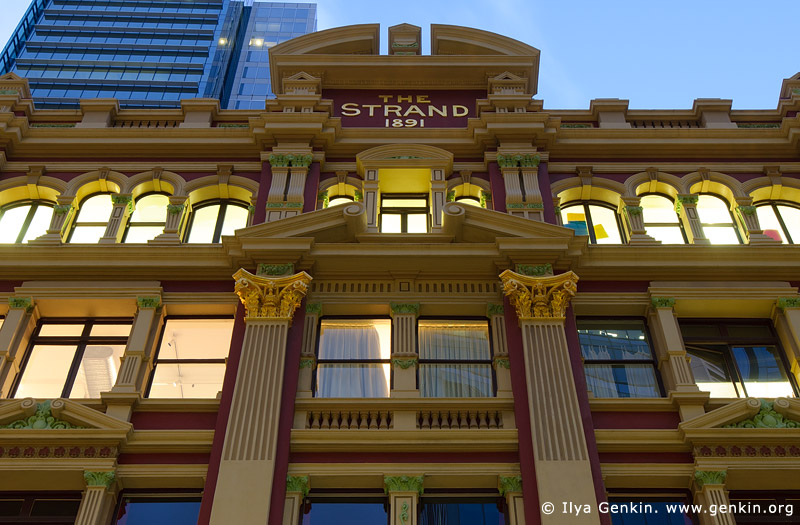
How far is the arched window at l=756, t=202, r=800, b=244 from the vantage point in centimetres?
2269

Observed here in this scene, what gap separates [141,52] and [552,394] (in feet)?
276

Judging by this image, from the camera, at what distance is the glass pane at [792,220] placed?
22.8 m

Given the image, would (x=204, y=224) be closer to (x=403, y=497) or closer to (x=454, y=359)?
(x=454, y=359)

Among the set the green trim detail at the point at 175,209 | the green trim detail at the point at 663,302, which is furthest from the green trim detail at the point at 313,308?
the green trim detail at the point at 663,302

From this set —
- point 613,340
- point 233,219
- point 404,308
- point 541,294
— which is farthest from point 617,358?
point 233,219

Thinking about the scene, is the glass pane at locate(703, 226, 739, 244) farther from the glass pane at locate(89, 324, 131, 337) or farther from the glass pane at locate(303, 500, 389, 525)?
the glass pane at locate(89, 324, 131, 337)

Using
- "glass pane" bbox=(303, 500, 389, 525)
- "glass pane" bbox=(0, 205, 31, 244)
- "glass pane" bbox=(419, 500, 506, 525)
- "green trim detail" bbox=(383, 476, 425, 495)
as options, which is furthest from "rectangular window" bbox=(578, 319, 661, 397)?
"glass pane" bbox=(0, 205, 31, 244)

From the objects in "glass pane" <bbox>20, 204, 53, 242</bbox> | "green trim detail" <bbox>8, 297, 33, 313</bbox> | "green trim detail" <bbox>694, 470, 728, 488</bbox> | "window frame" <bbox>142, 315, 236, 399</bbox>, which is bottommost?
"green trim detail" <bbox>694, 470, 728, 488</bbox>

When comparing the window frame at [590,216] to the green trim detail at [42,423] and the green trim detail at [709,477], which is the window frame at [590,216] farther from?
the green trim detail at [42,423]

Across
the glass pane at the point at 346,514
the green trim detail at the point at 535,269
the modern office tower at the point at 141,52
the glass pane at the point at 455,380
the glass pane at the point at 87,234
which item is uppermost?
the modern office tower at the point at 141,52

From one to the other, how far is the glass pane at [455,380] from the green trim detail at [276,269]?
12.0ft

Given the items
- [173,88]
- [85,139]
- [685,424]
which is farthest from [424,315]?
[173,88]

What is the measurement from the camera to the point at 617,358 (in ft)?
63.8

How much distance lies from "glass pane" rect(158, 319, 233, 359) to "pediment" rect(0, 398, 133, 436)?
2.47 metres
